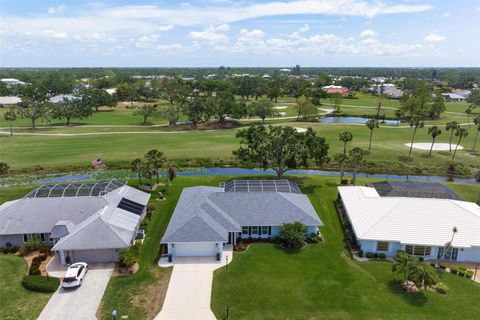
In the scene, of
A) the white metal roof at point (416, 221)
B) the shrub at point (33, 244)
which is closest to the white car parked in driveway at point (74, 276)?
the shrub at point (33, 244)

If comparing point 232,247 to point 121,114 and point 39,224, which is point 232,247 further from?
point 121,114

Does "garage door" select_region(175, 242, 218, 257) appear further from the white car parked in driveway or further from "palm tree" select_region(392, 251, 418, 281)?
"palm tree" select_region(392, 251, 418, 281)

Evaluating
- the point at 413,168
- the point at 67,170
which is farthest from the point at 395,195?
the point at 67,170

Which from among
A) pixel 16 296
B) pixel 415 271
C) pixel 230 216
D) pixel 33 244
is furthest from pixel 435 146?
pixel 16 296

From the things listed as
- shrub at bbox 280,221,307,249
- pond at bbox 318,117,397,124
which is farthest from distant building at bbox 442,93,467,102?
shrub at bbox 280,221,307,249

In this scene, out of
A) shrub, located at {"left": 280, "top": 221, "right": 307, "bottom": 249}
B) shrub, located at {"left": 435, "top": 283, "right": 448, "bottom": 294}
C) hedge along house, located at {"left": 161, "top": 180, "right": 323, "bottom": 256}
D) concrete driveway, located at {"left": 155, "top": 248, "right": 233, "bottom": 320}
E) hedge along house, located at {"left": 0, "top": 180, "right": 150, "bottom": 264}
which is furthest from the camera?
shrub, located at {"left": 280, "top": 221, "right": 307, "bottom": 249}

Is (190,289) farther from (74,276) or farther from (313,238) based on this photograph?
(313,238)

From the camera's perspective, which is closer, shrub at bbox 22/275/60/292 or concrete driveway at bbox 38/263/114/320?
concrete driveway at bbox 38/263/114/320
